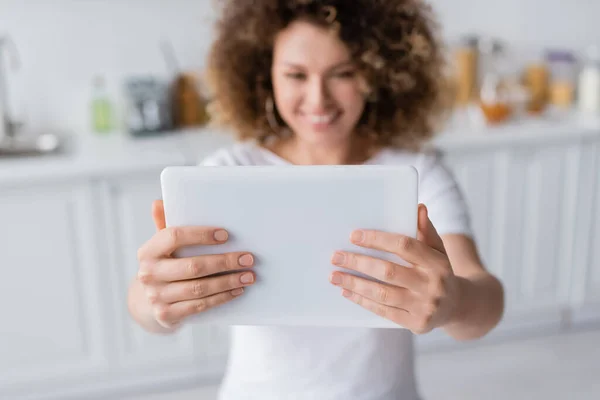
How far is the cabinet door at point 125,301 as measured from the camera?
2.09 metres

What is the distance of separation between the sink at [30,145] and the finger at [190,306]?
59.4 inches

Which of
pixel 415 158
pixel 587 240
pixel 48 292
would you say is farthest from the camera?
pixel 587 240

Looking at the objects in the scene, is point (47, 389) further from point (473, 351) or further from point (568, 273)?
point (568, 273)

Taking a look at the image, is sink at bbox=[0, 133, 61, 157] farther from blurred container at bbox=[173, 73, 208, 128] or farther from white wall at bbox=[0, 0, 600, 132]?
blurred container at bbox=[173, 73, 208, 128]

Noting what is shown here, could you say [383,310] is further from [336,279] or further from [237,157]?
[237,157]

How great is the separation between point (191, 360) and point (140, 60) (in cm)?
115

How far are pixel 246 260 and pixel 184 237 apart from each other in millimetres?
78

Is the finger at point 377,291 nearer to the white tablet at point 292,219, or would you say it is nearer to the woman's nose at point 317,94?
the white tablet at point 292,219

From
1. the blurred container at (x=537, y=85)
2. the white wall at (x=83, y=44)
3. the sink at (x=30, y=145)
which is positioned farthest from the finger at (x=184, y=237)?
the blurred container at (x=537, y=85)

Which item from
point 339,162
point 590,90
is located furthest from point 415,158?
point 590,90

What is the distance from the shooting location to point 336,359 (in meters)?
0.99

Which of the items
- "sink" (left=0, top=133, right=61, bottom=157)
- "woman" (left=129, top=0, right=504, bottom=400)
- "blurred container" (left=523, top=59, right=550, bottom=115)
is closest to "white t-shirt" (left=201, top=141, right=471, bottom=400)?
"woman" (left=129, top=0, right=504, bottom=400)

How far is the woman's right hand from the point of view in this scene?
0.75 m

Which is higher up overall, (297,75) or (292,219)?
(297,75)
